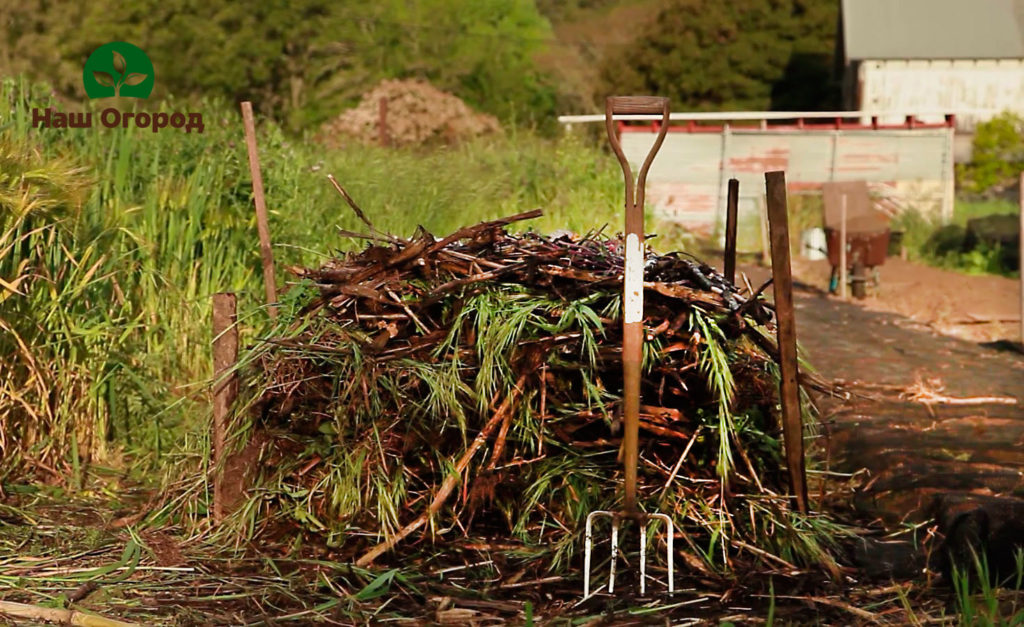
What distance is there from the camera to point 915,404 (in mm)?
8625

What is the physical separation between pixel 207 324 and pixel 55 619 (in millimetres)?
3171

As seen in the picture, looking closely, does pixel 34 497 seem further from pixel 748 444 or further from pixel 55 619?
→ pixel 748 444

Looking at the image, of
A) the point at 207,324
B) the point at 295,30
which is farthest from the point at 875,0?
the point at 207,324

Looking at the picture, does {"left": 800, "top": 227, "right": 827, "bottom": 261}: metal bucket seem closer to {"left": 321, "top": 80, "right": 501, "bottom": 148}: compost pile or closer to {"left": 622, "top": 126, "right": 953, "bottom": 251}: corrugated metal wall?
{"left": 622, "top": 126, "right": 953, "bottom": 251}: corrugated metal wall

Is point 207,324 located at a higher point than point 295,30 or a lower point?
lower

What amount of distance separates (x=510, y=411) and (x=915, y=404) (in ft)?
14.3

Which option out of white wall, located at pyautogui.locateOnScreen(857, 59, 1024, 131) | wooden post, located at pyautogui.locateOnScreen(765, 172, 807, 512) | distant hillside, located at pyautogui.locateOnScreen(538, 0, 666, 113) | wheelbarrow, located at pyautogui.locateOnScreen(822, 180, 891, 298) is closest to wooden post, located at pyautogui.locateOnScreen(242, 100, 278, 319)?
wooden post, located at pyautogui.locateOnScreen(765, 172, 807, 512)

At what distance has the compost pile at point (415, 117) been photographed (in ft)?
80.8

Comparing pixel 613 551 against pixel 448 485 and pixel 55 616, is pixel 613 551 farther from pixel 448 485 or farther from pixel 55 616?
pixel 55 616

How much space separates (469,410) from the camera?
17.5ft

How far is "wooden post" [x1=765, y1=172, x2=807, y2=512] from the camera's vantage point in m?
5.07

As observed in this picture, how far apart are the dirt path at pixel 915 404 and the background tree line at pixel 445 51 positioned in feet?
55.9

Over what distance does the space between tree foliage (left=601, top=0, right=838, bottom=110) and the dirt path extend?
2249 cm

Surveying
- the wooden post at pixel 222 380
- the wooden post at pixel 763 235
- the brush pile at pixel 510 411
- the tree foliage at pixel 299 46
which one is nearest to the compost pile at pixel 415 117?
the tree foliage at pixel 299 46
